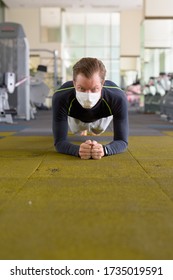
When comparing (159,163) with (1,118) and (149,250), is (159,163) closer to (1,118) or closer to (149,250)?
(149,250)

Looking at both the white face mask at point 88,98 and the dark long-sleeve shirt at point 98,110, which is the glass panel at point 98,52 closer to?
the dark long-sleeve shirt at point 98,110

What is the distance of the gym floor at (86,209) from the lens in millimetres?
Result: 1259

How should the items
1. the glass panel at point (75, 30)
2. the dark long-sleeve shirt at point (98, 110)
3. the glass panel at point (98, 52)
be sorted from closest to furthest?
the dark long-sleeve shirt at point (98, 110) < the glass panel at point (75, 30) < the glass panel at point (98, 52)

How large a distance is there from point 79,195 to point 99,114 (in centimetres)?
137

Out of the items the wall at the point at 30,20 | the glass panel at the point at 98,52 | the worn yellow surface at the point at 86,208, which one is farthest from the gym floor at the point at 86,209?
the glass panel at the point at 98,52

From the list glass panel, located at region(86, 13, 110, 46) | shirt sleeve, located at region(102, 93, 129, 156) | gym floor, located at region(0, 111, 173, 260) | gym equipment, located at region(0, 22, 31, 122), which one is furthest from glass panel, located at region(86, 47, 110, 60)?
gym floor, located at region(0, 111, 173, 260)

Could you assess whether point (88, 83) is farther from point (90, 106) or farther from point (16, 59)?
point (16, 59)

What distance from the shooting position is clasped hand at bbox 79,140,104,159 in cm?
283

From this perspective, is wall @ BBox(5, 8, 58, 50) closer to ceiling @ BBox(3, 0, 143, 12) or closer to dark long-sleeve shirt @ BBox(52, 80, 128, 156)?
ceiling @ BBox(3, 0, 143, 12)

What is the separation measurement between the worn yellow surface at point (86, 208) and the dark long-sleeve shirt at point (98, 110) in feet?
0.36

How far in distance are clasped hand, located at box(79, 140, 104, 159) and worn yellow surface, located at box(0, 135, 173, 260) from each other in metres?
0.06

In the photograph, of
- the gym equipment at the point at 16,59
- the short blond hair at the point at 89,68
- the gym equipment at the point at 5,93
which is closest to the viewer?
Answer: the short blond hair at the point at 89,68

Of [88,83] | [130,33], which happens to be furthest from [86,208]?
[130,33]

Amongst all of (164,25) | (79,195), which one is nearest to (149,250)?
(79,195)
